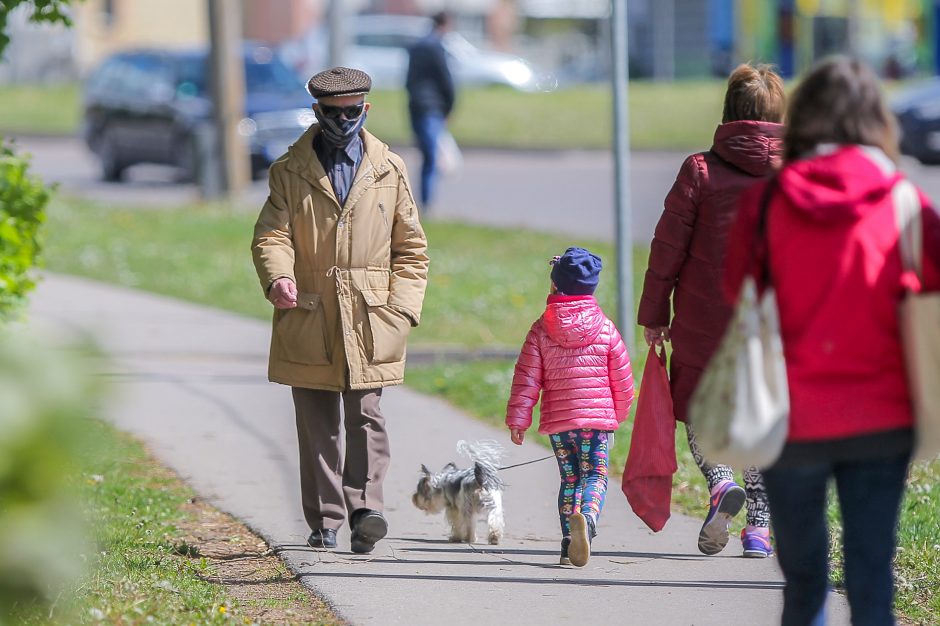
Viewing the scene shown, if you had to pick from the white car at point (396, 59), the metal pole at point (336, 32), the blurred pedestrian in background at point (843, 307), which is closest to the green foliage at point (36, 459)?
the blurred pedestrian in background at point (843, 307)

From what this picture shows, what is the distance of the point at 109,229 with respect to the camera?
16.5 metres

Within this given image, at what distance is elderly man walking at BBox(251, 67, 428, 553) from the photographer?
541 centimetres

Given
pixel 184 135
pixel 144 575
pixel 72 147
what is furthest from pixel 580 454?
pixel 72 147

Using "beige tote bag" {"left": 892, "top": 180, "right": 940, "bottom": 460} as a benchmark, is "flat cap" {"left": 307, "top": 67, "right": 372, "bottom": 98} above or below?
above

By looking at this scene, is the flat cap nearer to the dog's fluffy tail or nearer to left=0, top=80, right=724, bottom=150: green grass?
the dog's fluffy tail

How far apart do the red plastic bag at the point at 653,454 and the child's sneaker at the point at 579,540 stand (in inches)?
8.0

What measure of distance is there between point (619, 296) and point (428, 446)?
2.11m

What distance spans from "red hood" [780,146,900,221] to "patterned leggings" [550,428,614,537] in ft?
6.75

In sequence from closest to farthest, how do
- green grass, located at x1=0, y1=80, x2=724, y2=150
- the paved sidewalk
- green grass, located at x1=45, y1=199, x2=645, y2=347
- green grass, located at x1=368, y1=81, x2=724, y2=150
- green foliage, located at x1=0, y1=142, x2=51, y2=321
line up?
the paved sidewalk
green foliage, located at x1=0, y1=142, x2=51, y2=321
green grass, located at x1=45, y1=199, x2=645, y2=347
green grass, located at x1=368, y1=81, x2=724, y2=150
green grass, located at x1=0, y1=80, x2=724, y2=150

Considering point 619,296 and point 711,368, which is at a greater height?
point 711,368

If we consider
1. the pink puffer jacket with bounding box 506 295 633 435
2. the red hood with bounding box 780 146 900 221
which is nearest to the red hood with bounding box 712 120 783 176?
the pink puffer jacket with bounding box 506 295 633 435

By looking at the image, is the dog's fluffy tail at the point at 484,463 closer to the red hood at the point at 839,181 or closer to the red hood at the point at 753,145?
the red hood at the point at 753,145

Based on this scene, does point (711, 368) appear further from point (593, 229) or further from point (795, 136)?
point (593, 229)

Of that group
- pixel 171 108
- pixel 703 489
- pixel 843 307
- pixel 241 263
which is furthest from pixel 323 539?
pixel 171 108
